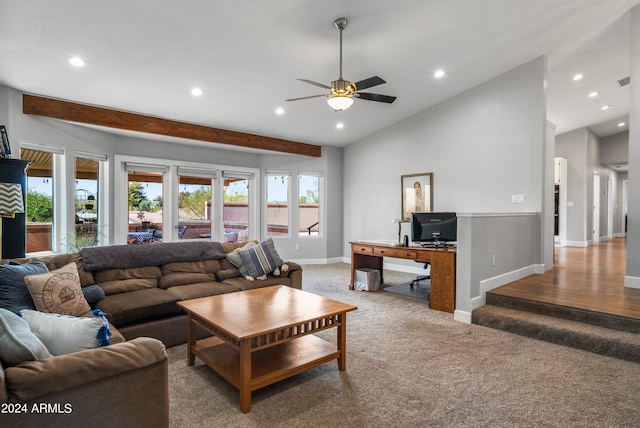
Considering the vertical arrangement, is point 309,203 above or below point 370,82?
below

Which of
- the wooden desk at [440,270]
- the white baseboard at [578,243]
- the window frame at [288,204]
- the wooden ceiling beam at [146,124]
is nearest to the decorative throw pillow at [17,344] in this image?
the wooden desk at [440,270]

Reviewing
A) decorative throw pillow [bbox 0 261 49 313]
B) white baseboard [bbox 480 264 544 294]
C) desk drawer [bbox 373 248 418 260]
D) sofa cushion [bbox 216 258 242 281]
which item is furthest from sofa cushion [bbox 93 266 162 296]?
white baseboard [bbox 480 264 544 294]

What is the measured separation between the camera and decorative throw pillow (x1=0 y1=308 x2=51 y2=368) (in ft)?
4.17

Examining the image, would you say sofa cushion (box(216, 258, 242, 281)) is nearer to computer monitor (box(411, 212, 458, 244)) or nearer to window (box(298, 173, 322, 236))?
computer monitor (box(411, 212, 458, 244))

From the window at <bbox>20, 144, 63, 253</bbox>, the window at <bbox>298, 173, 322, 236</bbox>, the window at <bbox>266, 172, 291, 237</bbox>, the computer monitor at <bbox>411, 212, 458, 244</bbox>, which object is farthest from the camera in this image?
the window at <bbox>298, 173, 322, 236</bbox>

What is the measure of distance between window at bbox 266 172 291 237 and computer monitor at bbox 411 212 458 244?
11.2ft

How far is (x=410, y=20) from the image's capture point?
363cm

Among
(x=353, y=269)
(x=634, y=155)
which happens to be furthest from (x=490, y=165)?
(x=353, y=269)

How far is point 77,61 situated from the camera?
356cm

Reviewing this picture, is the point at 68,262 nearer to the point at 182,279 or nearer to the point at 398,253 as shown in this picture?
A: the point at 182,279

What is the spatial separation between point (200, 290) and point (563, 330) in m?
3.48

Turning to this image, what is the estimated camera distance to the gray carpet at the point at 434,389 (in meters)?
2.03

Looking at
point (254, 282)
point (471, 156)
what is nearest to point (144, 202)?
point (254, 282)

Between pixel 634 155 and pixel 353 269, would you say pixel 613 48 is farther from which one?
pixel 353 269
